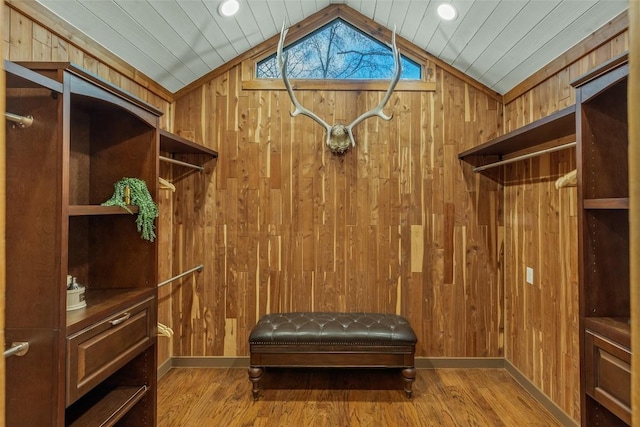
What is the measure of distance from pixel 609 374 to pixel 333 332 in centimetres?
172

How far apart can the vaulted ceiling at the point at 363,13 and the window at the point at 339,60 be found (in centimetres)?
20

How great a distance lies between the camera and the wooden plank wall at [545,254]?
91.6 inches

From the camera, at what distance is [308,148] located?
321 centimetres

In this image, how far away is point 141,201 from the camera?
1859mm

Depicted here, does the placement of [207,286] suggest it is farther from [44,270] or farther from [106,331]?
[44,270]

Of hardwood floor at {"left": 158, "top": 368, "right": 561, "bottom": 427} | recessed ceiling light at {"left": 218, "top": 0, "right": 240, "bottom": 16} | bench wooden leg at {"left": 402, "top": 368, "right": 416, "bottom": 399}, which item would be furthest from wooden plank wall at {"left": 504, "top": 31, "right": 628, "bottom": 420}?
recessed ceiling light at {"left": 218, "top": 0, "right": 240, "bottom": 16}

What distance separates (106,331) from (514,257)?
10.4ft

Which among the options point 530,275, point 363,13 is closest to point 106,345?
point 530,275

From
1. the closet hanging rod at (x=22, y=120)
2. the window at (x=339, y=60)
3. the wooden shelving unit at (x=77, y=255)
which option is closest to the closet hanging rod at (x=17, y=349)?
the wooden shelving unit at (x=77, y=255)

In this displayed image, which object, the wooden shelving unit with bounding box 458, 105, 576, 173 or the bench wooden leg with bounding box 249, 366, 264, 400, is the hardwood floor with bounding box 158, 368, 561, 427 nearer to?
the bench wooden leg with bounding box 249, 366, 264, 400

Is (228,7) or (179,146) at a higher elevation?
(228,7)

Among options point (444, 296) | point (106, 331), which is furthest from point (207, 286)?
point (444, 296)

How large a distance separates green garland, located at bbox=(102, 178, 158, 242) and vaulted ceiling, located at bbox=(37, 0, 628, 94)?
107cm

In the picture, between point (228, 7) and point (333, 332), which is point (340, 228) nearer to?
point (333, 332)
